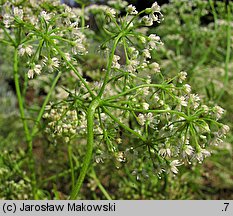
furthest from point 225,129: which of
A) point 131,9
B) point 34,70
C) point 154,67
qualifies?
point 34,70

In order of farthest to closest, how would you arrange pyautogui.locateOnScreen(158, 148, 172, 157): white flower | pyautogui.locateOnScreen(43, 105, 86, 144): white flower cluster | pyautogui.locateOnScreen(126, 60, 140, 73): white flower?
pyautogui.locateOnScreen(43, 105, 86, 144): white flower cluster, pyautogui.locateOnScreen(126, 60, 140, 73): white flower, pyautogui.locateOnScreen(158, 148, 172, 157): white flower

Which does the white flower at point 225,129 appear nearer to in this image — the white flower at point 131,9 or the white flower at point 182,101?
the white flower at point 182,101

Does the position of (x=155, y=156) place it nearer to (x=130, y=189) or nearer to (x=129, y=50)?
(x=129, y=50)

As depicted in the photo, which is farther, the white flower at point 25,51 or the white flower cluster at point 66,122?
the white flower cluster at point 66,122

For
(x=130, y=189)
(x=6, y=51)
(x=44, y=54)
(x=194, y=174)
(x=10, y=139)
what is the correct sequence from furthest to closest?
(x=10, y=139)
(x=6, y=51)
(x=194, y=174)
(x=130, y=189)
(x=44, y=54)

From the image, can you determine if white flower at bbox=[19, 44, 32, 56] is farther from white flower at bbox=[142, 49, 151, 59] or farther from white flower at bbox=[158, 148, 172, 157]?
white flower at bbox=[158, 148, 172, 157]

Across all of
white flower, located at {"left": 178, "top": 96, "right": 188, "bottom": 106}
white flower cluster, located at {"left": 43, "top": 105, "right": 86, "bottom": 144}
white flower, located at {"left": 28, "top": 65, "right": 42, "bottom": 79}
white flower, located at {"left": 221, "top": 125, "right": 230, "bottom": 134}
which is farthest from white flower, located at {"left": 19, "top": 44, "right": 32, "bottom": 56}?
white flower, located at {"left": 221, "top": 125, "right": 230, "bottom": 134}

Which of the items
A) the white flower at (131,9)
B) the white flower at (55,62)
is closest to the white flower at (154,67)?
the white flower at (131,9)

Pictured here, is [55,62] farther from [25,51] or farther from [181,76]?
[181,76]

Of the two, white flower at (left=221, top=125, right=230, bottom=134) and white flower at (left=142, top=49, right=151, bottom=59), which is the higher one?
white flower at (left=142, top=49, right=151, bottom=59)

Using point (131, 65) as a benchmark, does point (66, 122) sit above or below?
below
